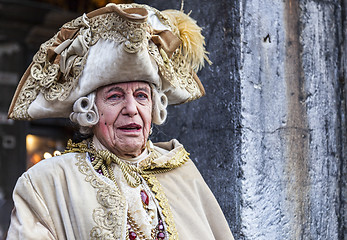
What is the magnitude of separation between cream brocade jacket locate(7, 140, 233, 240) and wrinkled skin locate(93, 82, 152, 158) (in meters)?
0.12

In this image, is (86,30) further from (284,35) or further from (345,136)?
(345,136)

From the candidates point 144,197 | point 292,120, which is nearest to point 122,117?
point 144,197

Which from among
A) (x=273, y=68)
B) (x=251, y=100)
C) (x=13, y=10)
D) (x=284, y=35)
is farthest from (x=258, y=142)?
(x=13, y=10)

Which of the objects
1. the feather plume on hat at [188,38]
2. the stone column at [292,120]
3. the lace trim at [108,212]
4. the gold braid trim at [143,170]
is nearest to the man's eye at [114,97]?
the gold braid trim at [143,170]

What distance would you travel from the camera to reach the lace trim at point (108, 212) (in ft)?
7.57

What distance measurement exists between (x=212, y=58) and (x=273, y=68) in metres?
0.37

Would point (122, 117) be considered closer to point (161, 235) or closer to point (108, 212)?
point (108, 212)

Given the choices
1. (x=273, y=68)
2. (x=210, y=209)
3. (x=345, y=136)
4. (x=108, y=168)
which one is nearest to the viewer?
(x=108, y=168)

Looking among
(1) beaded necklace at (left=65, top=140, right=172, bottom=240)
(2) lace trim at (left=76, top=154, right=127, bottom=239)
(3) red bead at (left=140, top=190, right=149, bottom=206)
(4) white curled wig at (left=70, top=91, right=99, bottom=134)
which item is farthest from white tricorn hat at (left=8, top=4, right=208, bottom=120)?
(3) red bead at (left=140, top=190, right=149, bottom=206)

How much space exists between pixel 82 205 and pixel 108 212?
110 mm

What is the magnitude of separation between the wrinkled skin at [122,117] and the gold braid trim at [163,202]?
0.55 feet

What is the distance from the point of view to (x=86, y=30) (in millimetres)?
2500

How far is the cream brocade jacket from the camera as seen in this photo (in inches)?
90.5

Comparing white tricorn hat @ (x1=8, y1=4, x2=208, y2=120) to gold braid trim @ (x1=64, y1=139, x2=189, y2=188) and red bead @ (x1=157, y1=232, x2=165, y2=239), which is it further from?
red bead @ (x1=157, y1=232, x2=165, y2=239)
